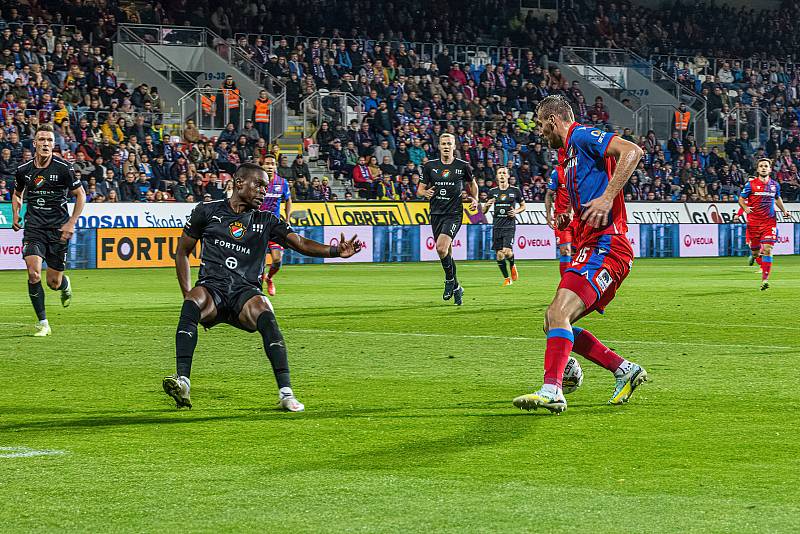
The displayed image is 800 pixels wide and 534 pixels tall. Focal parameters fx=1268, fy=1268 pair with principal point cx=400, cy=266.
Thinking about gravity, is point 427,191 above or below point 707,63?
below

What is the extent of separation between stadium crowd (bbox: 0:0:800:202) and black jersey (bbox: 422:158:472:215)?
14.0 metres

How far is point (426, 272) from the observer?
29.6m

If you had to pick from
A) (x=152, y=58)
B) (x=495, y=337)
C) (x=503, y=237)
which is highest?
(x=152, y=58)

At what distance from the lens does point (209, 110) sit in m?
37.1

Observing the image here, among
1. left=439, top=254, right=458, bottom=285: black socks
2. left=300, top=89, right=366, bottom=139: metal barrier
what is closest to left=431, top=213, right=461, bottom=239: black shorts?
left=439, top=254, right=458, bottom=285: black socks

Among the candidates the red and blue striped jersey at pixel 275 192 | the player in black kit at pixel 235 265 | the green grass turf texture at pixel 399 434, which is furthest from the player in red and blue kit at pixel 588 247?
the red and blue striped jersey at pixel 275 192

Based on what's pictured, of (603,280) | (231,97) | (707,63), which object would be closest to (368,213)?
(231,97)

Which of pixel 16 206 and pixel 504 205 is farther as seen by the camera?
pixel 504 205

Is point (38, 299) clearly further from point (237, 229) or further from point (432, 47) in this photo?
point (432, 47)

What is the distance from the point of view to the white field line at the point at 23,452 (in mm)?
6789

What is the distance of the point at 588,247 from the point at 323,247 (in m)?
1.75

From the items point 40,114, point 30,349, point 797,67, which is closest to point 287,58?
point 40,114

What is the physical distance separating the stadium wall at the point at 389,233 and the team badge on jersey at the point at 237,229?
1907 centimetres

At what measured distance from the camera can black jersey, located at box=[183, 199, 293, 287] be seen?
8.69m
